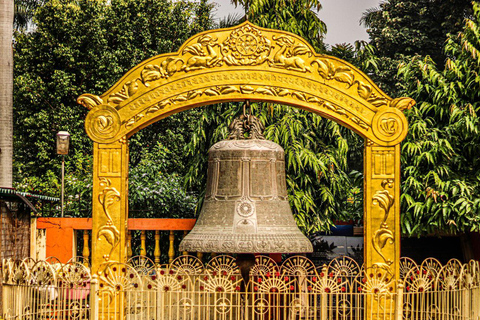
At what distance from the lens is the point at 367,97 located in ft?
19.0

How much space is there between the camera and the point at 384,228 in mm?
5754

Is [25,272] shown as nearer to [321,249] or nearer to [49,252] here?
[49,252]

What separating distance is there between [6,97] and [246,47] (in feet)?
20.4

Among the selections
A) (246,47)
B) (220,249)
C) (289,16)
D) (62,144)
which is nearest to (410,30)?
(289,16)

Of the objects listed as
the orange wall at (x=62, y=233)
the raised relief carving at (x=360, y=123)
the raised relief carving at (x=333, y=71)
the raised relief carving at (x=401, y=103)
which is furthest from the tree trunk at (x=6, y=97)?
the raised relief carving at (x=401, y=103)

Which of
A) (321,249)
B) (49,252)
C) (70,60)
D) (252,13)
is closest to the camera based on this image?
(49,252)

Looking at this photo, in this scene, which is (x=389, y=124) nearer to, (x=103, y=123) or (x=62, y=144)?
(x=103, y=123)

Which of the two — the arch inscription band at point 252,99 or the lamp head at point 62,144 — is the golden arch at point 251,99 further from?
the lamp head at point 62,144

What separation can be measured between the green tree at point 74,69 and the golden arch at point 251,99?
789cm

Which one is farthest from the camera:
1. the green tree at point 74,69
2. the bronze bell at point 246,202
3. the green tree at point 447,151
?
the green tree at point 74,69

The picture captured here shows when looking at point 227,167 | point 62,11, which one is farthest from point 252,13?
point 62,11

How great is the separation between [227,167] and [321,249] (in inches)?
222

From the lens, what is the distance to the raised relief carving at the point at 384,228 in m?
5.73

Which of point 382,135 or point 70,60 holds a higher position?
point 70,60
